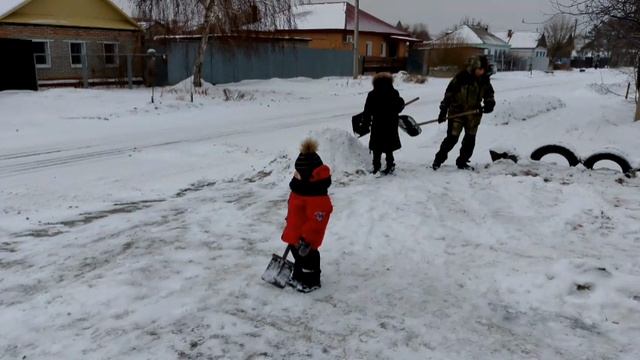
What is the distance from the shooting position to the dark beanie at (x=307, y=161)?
4.13 m

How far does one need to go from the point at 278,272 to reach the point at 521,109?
1321 cm

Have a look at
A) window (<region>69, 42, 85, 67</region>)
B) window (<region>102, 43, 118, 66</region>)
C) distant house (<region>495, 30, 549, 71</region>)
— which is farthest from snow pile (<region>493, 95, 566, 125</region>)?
distant house (<region>495, 30, 549, 71</region>)

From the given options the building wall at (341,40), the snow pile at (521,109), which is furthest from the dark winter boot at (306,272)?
the building wall at (341,40)

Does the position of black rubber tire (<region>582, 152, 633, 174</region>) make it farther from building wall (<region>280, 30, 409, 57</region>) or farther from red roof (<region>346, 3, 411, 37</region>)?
red roof (<region>346, 3, 411, 37</region>)

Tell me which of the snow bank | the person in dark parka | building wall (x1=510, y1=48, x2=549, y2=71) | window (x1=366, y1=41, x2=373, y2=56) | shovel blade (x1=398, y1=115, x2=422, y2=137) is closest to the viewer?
the snow bank

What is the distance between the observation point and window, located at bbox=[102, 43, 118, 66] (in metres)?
25.1

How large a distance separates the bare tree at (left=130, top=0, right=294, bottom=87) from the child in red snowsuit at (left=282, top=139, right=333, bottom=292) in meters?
17.7

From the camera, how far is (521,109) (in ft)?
51.6

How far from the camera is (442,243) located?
5383mm

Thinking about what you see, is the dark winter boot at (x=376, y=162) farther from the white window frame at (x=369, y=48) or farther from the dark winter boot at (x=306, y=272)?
the white window frame at (x=369, y=48)

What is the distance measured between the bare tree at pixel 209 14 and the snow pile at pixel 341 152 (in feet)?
44.7

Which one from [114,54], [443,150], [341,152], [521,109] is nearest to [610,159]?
[443,150]

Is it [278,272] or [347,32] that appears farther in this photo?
[347,32]

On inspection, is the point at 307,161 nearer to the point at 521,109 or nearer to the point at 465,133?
the point at 465,133
